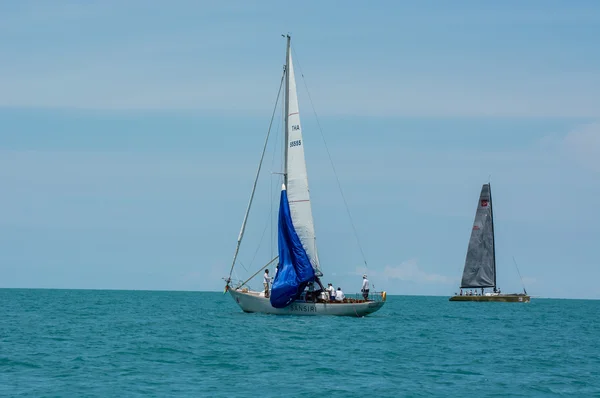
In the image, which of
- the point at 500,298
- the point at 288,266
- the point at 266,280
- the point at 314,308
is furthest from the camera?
the point at 500,298

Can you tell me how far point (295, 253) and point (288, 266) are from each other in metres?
1.03

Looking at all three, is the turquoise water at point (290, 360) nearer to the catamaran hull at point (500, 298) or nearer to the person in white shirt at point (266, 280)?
the person in white shirt at point (266, 280)

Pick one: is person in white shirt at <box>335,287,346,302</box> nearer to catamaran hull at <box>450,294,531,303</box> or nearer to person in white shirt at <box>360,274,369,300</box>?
person in white shirt at <box>360,274,369,300</box>

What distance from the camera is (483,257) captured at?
373 feet

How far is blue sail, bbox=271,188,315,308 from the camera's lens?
192 feet

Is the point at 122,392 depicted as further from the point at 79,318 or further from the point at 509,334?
the point at 79,318

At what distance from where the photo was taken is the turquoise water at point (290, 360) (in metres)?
31.2

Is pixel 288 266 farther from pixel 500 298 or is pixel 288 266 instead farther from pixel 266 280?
pixel 500 298

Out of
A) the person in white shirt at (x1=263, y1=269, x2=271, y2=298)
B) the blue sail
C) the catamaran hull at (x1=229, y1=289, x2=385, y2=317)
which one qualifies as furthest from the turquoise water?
the person in white shirt at (x1=263, y1=269, x2=271, y2=298)

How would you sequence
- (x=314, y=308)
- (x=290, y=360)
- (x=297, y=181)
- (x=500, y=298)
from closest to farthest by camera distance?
(x=290, y=360), (x=314, y=308), (x=297, y=181), (x=500, y=298)

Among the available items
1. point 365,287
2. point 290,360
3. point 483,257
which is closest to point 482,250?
point 483,257

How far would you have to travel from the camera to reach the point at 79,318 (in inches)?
2667

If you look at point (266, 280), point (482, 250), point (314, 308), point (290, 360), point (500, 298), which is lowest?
point (290, 360)

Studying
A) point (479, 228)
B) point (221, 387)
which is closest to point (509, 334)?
point (221, 387)
